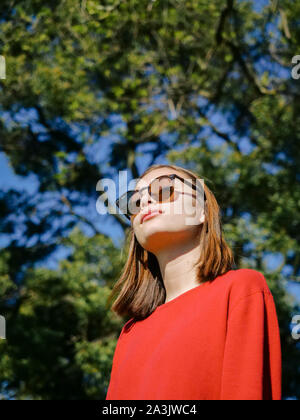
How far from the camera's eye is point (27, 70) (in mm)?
9188

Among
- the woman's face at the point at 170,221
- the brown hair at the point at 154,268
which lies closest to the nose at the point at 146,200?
the woman's face at the point at 170,221

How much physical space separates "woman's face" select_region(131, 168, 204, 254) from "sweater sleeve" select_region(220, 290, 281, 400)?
0.51m

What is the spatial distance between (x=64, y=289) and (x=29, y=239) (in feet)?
4.85

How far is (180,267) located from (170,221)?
22cm

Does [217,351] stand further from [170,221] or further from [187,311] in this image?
[170,221]

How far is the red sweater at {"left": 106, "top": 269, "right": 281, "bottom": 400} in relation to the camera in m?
1.49

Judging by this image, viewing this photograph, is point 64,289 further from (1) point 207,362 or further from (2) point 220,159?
(1) point 207,362

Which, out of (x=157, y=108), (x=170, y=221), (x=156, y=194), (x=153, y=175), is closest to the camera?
(x=170, y=221)

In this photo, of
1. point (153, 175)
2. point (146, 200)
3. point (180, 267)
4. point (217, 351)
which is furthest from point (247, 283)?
point (153, 175)

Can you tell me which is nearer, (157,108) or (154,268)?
(154,268)

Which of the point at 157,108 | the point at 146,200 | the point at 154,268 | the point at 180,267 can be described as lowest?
the point at 180,267

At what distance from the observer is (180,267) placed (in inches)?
81.0

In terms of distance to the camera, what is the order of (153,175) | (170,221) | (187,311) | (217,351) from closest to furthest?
(217,351) < (187,311) < (170,221) < (153,175)

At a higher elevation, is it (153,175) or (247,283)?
(153,175)
